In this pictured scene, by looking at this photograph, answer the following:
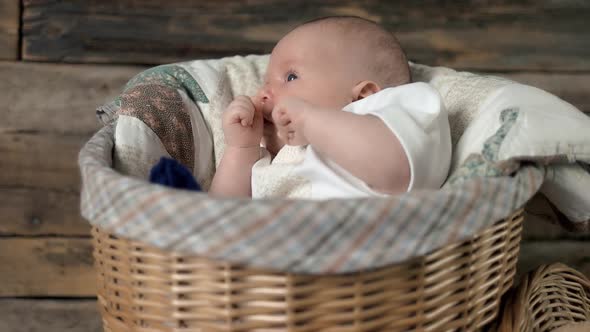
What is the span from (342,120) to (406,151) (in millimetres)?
86

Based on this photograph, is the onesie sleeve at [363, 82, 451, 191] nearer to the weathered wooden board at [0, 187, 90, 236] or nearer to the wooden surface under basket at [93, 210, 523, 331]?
the wooden surface under basket at [93, 210, 523, 331]

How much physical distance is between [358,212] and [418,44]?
0.88 meters

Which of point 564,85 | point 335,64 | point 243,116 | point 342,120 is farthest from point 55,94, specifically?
point 564,85

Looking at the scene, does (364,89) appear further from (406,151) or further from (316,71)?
(406,151)

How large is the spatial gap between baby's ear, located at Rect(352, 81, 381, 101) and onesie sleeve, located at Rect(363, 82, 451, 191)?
0.25 ft

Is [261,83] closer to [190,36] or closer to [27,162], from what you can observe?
[190,36]

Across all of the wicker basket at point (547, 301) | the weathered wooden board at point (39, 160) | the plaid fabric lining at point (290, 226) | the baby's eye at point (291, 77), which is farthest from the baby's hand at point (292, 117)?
the weathered wooden board at point (39, 160)

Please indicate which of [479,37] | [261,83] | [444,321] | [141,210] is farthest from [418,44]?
[141,210]

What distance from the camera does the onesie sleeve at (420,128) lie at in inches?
32.7

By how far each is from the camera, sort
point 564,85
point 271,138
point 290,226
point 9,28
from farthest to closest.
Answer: point 564,85 → point 9,28 → point 271,138 → point 290,226

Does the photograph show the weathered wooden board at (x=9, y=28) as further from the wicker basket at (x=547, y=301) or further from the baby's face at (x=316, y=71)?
the wicker basket at (x=547, y=301)

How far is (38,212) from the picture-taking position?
57.7 inches

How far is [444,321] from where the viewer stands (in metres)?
0.78

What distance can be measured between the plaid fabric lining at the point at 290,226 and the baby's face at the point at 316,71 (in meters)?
0.35
